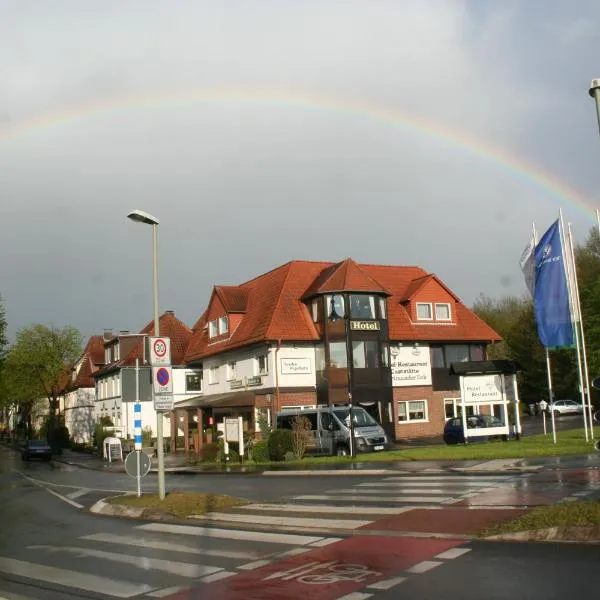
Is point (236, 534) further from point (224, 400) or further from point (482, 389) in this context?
point (224, 400)

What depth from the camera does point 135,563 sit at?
1007 centimetres

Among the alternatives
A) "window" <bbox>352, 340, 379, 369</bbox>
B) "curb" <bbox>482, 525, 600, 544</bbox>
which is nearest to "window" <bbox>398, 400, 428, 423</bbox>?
"window" <bbox>352, 340, 379, 369</bbox>

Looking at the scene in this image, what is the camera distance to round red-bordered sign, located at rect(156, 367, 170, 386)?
16312mm

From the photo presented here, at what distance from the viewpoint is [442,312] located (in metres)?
47.8

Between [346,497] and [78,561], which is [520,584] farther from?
[346,497]

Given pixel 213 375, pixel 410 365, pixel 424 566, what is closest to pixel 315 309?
pixel 410 365

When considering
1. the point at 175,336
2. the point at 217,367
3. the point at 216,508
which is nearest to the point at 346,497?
the point at 216,508

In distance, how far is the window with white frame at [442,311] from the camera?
156 ft

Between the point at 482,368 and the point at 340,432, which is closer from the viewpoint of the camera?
the point at 482,368

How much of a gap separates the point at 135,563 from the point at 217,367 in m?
39.1

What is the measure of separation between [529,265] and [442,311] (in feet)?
65.0

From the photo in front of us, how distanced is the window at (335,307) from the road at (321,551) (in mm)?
23295

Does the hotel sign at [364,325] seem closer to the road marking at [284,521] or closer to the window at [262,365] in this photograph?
the window at [262,365]

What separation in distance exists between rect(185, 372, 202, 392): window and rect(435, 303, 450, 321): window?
64.2 feet
